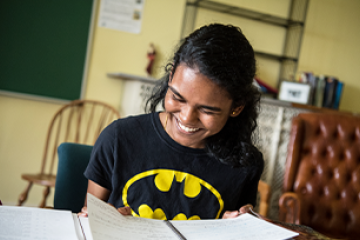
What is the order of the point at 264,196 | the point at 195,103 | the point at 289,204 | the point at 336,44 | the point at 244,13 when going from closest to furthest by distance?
the point at 195,103 → the point at 289,204 → the point at 264,196 → the point at 244,13 → the point at 336,44

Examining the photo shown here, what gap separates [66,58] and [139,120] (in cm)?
174

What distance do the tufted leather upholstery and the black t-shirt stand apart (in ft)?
2.96

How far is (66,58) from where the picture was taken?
2490mm

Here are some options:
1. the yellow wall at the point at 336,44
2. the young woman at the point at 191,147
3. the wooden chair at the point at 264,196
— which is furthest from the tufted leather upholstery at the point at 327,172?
the yellow wall at the point at 336,44

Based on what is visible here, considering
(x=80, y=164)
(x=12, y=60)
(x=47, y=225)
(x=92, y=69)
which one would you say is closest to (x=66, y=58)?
(x=92, y=69)

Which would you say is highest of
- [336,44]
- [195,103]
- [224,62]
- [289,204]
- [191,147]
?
[336,44]

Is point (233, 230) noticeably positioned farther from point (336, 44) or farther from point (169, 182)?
point (336, 44)

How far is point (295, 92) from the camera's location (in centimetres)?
273

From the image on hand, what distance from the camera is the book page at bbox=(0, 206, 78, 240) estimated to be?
1.68 feet

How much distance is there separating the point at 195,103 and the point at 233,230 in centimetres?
31

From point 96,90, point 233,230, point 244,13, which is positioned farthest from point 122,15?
point 233,230

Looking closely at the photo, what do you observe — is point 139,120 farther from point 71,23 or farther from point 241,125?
point 71,23

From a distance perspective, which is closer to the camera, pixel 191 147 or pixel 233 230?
pixel 233 230

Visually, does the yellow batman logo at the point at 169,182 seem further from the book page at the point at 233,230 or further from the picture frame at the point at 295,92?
the picture frame at the point at 295,92
